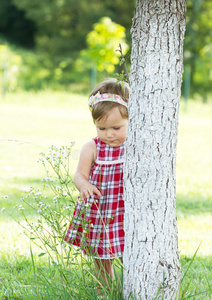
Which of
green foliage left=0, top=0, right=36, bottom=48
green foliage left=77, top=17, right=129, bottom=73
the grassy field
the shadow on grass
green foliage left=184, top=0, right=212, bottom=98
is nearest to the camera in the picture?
the grassy field

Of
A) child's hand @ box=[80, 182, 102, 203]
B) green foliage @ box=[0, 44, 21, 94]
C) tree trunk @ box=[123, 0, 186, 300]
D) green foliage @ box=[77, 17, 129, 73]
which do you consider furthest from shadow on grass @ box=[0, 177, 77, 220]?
green foliage @ box=[0, 44, 21, 94]

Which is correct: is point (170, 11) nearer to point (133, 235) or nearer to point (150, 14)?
point (150, 14)

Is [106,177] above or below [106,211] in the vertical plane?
above

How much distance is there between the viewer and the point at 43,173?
19.2ft

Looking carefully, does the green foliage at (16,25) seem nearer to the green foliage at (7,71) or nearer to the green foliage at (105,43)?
the green foliage at (7,71)

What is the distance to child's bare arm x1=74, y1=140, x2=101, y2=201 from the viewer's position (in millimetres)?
2283

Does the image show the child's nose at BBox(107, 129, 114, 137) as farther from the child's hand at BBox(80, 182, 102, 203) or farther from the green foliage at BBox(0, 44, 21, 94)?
the green foliage at BBox(0, 44, 21, 94)

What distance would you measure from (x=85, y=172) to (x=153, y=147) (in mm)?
670

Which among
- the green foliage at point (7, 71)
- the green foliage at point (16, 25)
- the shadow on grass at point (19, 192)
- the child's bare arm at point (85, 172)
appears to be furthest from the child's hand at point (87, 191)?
the green foliage at point (16, 25)

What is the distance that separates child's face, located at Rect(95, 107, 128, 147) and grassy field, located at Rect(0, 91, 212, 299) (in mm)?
204

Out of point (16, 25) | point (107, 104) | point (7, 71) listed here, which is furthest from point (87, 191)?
point (16, 25)

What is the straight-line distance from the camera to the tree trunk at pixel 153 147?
182cm

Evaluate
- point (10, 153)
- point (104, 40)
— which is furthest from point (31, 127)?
point (104, 40)

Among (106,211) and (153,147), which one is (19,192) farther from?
(153,147)
